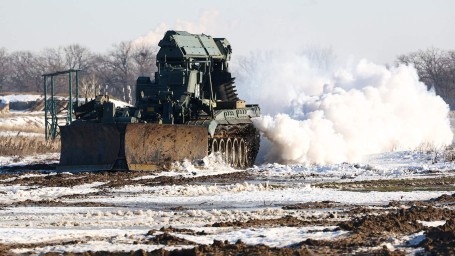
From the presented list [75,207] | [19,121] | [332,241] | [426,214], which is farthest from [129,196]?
[19,121]

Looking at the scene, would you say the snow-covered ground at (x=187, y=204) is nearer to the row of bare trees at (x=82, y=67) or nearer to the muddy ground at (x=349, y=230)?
the muddy ground at (x=349, y=230)

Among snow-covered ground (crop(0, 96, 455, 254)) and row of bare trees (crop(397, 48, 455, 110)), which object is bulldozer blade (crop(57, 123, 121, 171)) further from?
row of bare trees (crop(397, 48, 455, 110))

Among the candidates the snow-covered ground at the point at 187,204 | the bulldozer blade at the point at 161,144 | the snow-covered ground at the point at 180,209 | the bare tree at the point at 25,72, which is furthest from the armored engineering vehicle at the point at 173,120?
the bare tree at the point at 25,72

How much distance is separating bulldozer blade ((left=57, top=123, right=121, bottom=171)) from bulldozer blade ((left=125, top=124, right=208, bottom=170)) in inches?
17.5

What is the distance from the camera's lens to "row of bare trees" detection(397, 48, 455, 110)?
88.9m

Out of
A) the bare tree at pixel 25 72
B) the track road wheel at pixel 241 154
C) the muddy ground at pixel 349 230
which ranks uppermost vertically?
the bare tree at pixel 25 72

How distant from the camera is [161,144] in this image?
32.3 meters

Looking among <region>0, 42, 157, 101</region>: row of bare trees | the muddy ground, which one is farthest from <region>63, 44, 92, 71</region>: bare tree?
the muddy ground

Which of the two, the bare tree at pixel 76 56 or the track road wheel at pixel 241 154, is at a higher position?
the bare tree at pixel 76 56

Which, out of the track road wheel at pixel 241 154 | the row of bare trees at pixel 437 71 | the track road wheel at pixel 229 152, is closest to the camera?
the track road wheel at pixel 229 152

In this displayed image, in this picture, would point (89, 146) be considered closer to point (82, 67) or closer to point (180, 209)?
point (180, 209)

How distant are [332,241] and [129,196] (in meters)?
9.54

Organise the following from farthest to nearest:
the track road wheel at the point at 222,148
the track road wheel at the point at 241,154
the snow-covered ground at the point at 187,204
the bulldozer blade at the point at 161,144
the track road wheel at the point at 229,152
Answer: the track road wheel at the point at 241,154 < the track road wheel at the point at 229,152 < the track road wheel at the point at 222,148 < the bulldozer blade at the point at 161,144 < the snow-covered ground at the point at 187,204

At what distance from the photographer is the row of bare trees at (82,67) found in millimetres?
112562
